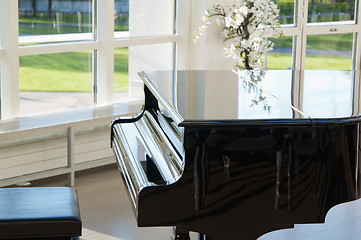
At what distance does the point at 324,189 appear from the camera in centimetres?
243

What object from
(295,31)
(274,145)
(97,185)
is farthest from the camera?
(295,31)

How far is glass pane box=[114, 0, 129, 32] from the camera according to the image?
5270 millimetres

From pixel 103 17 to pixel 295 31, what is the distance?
7.75 feet

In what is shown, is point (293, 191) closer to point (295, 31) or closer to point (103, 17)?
point (103, 17)

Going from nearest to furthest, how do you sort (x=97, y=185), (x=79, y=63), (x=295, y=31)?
(x=97, y=185) < (x=79, y=63) < (x=295, y=31)

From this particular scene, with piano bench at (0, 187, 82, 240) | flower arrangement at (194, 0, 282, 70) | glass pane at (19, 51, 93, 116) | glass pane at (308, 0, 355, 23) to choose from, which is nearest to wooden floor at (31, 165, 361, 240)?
glass pane at (19, 51, 93, 116)

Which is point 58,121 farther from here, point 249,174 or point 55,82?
point 249,174

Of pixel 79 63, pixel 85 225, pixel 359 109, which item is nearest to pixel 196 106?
pixel 359 109

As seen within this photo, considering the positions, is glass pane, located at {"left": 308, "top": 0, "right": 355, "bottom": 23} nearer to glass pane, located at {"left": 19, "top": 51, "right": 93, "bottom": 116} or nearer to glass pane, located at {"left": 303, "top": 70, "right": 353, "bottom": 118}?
glass pane, located at {"left": 19, "top": 51, "right": 93, "bottom": 116}

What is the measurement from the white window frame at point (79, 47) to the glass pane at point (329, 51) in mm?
1899

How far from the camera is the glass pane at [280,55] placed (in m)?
6.50

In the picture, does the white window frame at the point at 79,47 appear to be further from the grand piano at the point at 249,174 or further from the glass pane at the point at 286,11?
the grand piano at the point at 249,174

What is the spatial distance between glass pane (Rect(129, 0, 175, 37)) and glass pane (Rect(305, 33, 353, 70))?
6.11 feet

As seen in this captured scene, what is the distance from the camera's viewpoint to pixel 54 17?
4.92m
